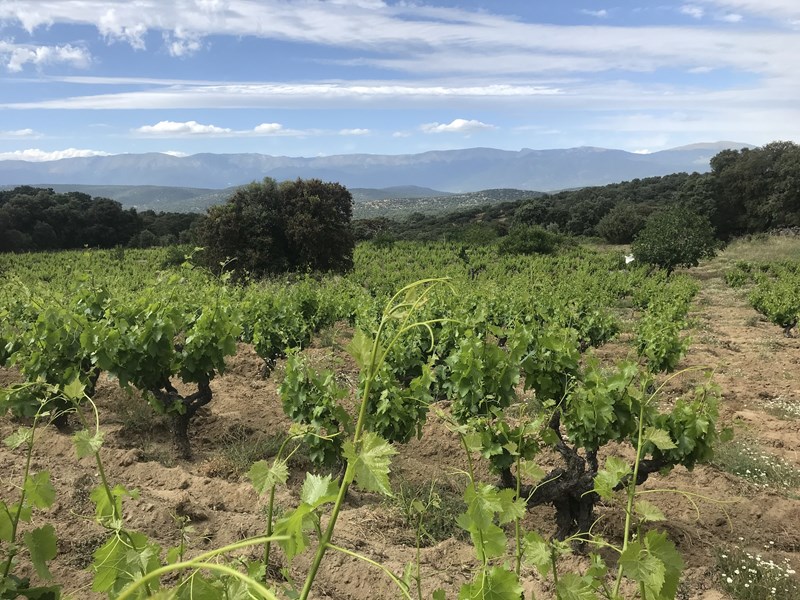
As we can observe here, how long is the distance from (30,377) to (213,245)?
1906 centimetres

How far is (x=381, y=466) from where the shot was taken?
1103mm

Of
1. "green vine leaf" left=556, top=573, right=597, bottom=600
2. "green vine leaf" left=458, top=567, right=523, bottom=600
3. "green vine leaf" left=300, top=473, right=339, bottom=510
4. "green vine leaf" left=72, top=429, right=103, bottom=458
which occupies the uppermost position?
"green vine leaf" left=300, top=473, right=339, bottom=510

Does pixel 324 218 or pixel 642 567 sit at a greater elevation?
pixel 324 218

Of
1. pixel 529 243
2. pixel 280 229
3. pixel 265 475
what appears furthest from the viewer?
pixel 529 243

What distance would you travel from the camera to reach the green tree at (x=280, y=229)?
24062 mm

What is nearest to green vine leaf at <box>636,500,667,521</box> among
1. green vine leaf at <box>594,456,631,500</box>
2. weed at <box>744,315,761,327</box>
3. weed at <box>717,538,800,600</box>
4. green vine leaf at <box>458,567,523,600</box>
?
green vine leaf at <box>594,456,631,500</box>

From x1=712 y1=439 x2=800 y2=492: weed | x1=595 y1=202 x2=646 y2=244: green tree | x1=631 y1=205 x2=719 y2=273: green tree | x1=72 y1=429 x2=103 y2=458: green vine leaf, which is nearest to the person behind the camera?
x1=72 y1=429 x2=103 y2=458: green vine leaf

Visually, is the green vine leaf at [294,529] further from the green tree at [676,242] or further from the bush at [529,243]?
the bush at [529,243]

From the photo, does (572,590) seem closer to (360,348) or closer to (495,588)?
(495,588)

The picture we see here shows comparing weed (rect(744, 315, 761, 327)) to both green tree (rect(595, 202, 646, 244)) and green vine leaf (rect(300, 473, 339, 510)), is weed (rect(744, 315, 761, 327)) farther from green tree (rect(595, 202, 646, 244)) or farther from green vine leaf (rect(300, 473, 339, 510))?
green tree (rect(595, 202, 646, 244))

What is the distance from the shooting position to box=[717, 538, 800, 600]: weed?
3.76 m

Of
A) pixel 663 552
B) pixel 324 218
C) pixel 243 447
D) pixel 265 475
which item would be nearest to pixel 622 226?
pixel 324 218

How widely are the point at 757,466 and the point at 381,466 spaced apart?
6738 millimetres

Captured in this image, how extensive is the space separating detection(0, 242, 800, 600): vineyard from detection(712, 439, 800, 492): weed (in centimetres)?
3
